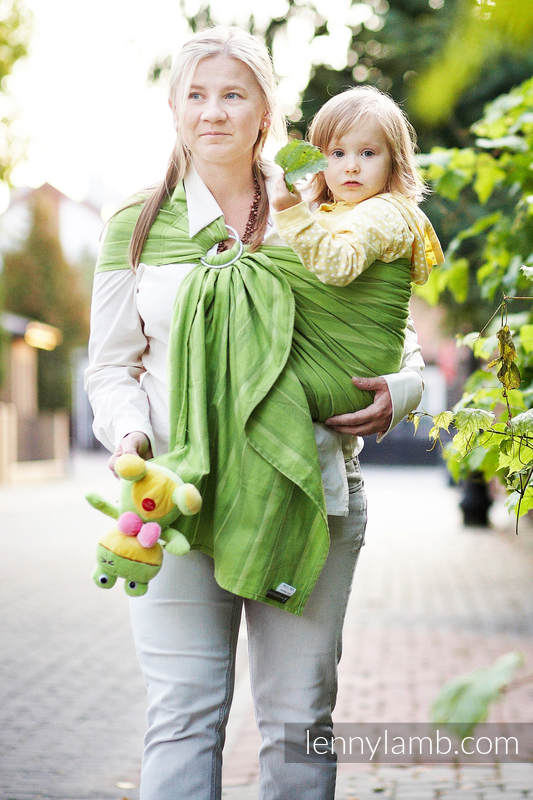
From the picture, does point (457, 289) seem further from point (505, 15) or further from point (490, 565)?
point (490, 565)

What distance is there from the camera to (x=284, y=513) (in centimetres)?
230

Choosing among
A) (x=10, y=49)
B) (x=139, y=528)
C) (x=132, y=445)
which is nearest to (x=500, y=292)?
(x=132, y=445)

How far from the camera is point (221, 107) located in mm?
2357

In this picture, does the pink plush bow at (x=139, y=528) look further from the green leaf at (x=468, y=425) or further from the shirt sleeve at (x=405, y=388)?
the green leaf at (x=468, y=425)

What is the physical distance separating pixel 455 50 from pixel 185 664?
1.80m

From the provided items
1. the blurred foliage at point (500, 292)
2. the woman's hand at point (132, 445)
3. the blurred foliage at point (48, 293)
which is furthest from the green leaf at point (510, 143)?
the blurred foliage at point (48, 293)

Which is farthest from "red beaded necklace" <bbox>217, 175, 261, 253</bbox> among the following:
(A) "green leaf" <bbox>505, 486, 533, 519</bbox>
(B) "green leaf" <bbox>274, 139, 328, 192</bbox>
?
(A) "green leaf" <bbox>505, 486, 533, 519</bbox>

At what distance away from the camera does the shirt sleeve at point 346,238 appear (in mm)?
2174

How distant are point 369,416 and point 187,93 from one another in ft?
2.78

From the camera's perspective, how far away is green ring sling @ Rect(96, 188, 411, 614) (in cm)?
Result: 227

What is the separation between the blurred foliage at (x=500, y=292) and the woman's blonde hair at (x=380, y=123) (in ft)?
1.16

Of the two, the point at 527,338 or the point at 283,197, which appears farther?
the point at 527,338

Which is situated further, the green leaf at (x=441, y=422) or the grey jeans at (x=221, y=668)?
the green leaf at (x=441, y=422)

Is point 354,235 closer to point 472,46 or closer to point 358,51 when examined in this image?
point 472,46
